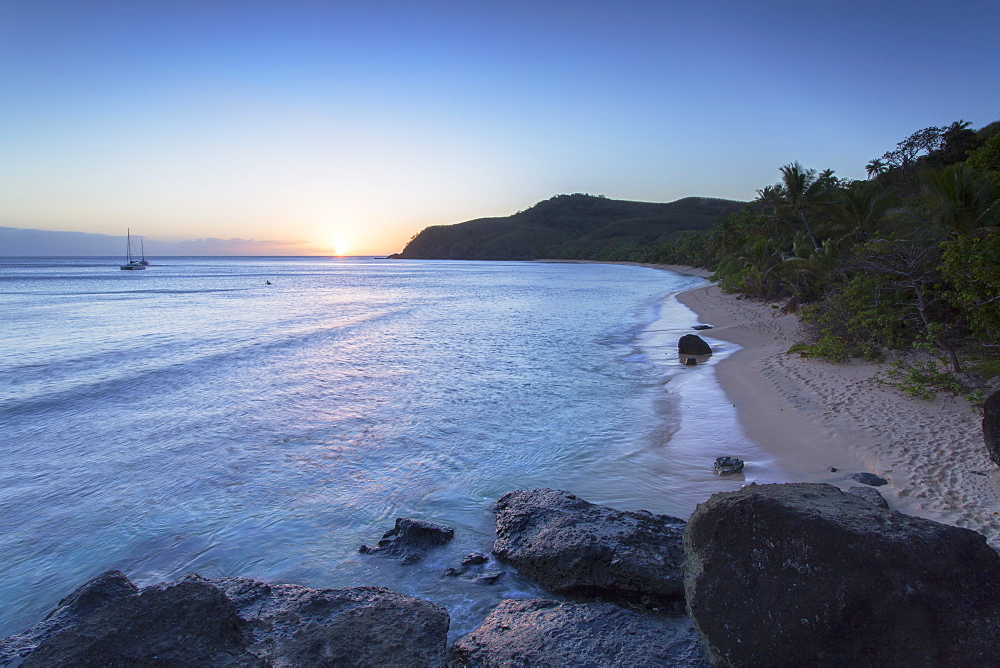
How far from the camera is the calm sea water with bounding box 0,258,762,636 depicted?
608 centimetres

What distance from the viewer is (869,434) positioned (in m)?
8.56

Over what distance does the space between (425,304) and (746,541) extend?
3757cm

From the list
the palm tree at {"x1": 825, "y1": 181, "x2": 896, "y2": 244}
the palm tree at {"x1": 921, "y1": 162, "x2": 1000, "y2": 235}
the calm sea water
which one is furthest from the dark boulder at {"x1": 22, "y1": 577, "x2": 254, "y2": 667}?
the palm tree at {"x1": 825, "y1": 181, "x2": 896, "y2": 244}

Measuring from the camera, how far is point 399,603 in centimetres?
462

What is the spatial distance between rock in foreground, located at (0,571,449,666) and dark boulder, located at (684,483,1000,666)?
6.96 ft

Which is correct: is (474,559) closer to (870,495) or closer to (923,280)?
(870,495)

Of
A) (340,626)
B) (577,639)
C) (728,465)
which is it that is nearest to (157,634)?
(340,626)

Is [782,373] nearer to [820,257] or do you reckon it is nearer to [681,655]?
[820,257]

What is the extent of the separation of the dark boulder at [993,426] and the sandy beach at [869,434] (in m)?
0.19

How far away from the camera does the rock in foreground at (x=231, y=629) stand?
3699 millimetres

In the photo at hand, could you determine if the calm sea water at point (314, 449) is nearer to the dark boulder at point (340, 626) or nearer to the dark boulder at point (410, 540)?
the dark boulder at point (410, 540)

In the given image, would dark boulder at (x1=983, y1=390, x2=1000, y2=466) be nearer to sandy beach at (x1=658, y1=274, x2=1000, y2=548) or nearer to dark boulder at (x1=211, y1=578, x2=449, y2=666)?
sandy beach at (x1=658, y1=274, x2=1000, y2=548)

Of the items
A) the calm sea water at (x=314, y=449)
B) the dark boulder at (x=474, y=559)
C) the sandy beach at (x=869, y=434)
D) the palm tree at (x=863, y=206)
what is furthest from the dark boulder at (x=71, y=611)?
the palm tree at (x=863, y=206)

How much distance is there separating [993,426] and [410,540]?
7.12 metres
